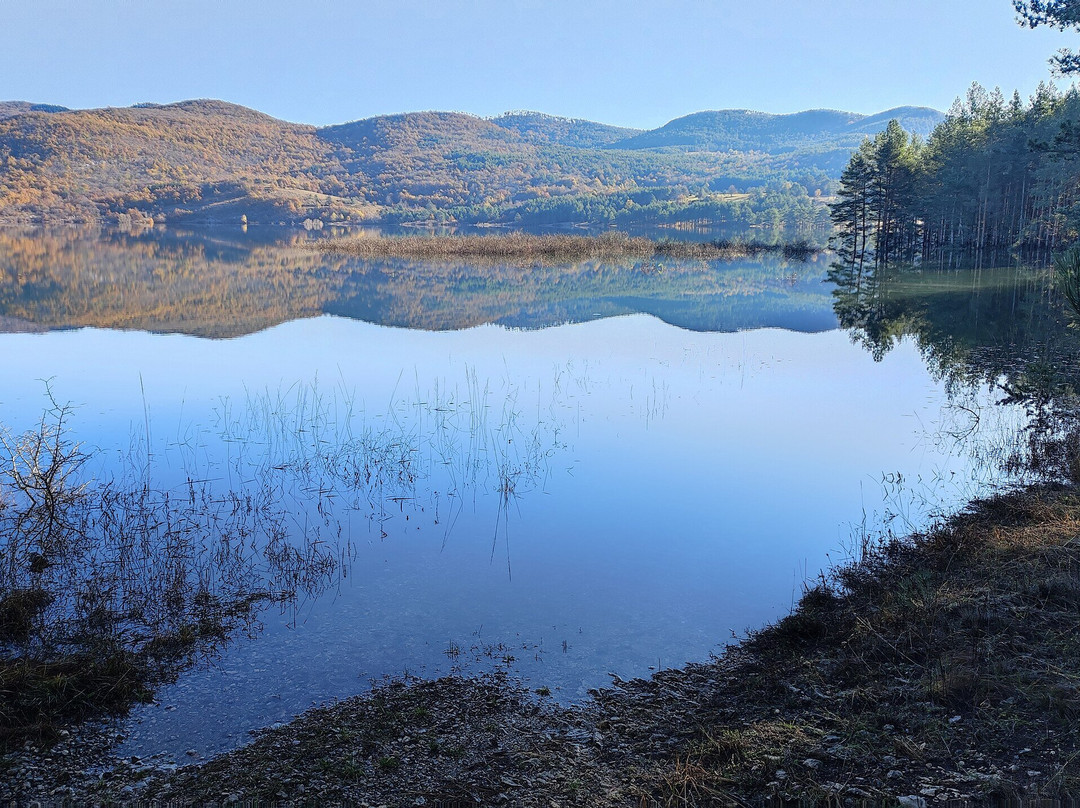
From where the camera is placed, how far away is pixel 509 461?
37.2 feet

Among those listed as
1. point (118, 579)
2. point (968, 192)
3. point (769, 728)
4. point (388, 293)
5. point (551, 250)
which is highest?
point (968, 192)

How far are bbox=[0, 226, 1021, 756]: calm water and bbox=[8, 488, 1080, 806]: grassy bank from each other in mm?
428

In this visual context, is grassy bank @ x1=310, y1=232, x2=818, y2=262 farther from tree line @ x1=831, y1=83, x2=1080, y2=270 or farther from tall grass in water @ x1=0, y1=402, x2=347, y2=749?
tall grass in water @ x1=0, y1=402, x2=347, y2=749

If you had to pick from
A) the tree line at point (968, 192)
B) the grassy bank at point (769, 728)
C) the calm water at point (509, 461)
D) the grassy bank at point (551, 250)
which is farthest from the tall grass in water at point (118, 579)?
the tree line at point (968, 192)

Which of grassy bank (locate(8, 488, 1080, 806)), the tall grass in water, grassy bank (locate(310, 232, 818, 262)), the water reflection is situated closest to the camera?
grassy bank (locate(8, 488, 1080, 806))

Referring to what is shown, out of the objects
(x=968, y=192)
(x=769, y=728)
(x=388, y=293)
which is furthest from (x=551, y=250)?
(x=769, y=728)

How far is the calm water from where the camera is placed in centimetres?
637

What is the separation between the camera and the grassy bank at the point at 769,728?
406cm

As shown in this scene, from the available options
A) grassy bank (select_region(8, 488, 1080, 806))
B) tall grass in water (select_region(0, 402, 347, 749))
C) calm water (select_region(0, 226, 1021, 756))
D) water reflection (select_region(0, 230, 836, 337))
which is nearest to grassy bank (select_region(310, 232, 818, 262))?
water reflection (select_region(0, 230, 836, 337))

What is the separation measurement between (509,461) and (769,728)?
23.0ft

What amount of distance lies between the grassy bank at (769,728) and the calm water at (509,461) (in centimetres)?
43

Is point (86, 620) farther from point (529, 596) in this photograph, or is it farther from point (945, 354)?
point (945, 354)

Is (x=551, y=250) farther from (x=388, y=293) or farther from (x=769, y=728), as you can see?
(x=769, y=728)

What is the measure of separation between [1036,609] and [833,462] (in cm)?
577
